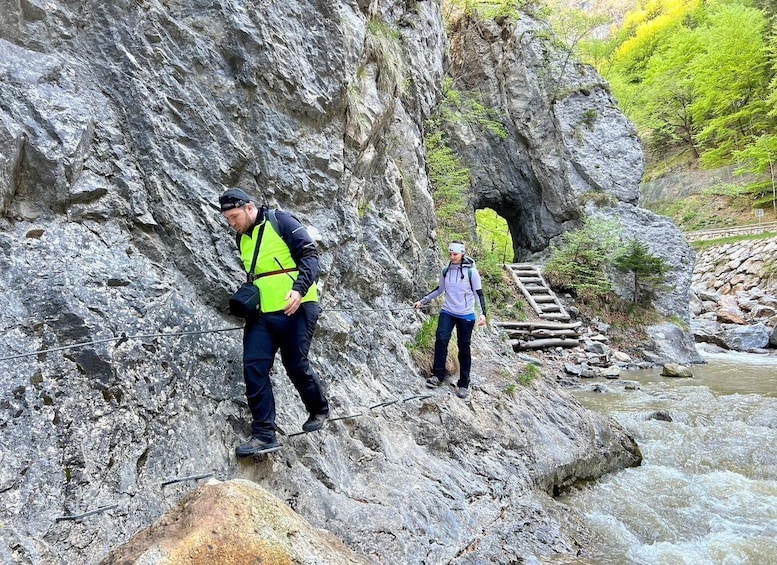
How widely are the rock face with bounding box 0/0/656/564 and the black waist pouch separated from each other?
0.38 metres

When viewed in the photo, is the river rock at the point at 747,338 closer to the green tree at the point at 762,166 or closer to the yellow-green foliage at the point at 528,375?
the yellow-green foliage at the point at 528,375

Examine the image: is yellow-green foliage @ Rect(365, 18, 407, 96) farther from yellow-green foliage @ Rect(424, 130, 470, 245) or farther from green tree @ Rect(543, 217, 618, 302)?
green tree @ Rect(543, 217, 618, 302)

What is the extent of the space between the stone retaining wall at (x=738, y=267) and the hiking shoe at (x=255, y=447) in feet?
77.1

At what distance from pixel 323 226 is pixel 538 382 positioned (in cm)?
366

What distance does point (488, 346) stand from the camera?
7.49 m

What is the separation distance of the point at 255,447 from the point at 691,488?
4459mm

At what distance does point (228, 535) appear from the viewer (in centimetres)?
220

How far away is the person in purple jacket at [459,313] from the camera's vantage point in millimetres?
5570

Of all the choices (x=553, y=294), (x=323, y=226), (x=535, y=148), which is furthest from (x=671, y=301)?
(x=323, y=226)

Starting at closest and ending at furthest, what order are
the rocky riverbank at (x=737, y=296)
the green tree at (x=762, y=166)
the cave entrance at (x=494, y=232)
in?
1. the rocky riverbank at (x=737, y=296)
2. the cave entrance at (x=494, y=232)
3. the green tree at (x=762, y=166)

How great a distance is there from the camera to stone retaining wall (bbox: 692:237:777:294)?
2094 cm

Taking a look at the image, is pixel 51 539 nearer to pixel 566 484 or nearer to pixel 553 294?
pixel 566 484

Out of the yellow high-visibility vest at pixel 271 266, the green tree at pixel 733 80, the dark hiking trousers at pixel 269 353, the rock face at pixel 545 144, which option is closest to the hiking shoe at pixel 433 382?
the dark hiking trousers at pixel 269 353

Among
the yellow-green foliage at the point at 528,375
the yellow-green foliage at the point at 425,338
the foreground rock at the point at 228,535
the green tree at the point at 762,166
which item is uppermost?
the green tree at the point at 762,166
